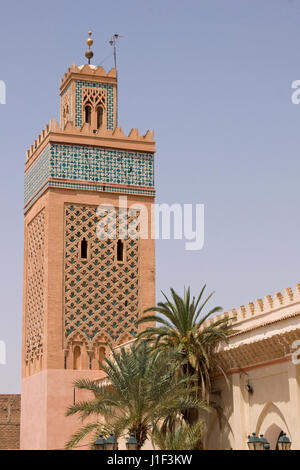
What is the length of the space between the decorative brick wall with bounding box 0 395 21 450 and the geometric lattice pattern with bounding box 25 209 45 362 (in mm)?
8994

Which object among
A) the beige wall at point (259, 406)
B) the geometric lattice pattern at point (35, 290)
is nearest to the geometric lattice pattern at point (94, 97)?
the geometric lattice pattern at point (35, 290)

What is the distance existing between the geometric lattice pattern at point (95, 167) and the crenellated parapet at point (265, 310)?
699 centimetres

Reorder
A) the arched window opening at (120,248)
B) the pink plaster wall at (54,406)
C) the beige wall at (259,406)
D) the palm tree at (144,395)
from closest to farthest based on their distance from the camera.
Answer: the beige wall at (259,406) < the palm tree at (144,395) < the pink plaster wall at (54,406) < the arched window opening at (120,248)

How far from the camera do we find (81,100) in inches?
988

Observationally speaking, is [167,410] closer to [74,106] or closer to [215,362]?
[215,362]

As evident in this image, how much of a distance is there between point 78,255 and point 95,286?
34.7 inches

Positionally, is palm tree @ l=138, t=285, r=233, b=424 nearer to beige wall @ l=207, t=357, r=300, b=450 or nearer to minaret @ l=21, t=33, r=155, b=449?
beige wall @ l=207, t=357, r=300, b=450

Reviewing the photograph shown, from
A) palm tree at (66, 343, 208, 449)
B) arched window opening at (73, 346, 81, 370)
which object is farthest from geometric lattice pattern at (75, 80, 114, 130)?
palm tree at (66, 343, 208, 449)

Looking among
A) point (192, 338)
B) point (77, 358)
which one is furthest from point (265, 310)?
point (77, 358)

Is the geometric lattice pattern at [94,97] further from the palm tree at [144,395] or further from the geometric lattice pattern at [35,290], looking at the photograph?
the palm tree at [144,395]

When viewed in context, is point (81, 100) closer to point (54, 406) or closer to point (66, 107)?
point (66, 107)

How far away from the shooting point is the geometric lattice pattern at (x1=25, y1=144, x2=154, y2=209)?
2412cm

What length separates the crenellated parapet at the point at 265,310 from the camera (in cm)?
1648
